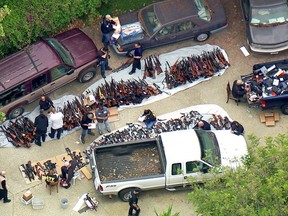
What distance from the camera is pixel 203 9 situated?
90.1 feet

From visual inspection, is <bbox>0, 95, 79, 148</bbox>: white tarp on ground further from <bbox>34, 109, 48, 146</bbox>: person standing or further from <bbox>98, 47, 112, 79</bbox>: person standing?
<bbox>98, 47, 112, 79</bbox>: person standing

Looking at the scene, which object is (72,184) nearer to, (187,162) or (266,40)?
(187,162)

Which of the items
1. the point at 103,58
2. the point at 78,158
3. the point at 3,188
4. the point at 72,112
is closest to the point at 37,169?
the point at 78,158

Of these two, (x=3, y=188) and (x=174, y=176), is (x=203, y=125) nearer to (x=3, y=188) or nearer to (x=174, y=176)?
(x=174, y=176)

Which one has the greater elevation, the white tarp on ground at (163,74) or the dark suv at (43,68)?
the dark suv at (43,68)

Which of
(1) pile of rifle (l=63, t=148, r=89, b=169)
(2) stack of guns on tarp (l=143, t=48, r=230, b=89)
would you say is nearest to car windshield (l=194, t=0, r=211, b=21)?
(2) stack of guns on tarp (l=143, t=48, r=230, b=89)

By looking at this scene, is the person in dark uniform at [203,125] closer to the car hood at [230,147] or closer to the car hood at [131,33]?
the car hood at [230,147]

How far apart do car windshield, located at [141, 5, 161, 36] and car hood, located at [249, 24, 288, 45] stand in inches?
134

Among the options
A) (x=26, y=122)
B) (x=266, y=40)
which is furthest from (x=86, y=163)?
(x=266, y=40)

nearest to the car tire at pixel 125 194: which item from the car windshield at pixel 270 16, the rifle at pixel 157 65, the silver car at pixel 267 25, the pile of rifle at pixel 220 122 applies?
the pile of rifle at pixel 220 122

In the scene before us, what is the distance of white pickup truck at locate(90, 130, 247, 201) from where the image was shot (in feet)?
75.7

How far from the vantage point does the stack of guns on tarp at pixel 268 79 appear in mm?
25328

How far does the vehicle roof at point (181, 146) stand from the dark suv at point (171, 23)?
180 inches

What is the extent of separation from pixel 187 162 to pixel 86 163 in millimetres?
3661
